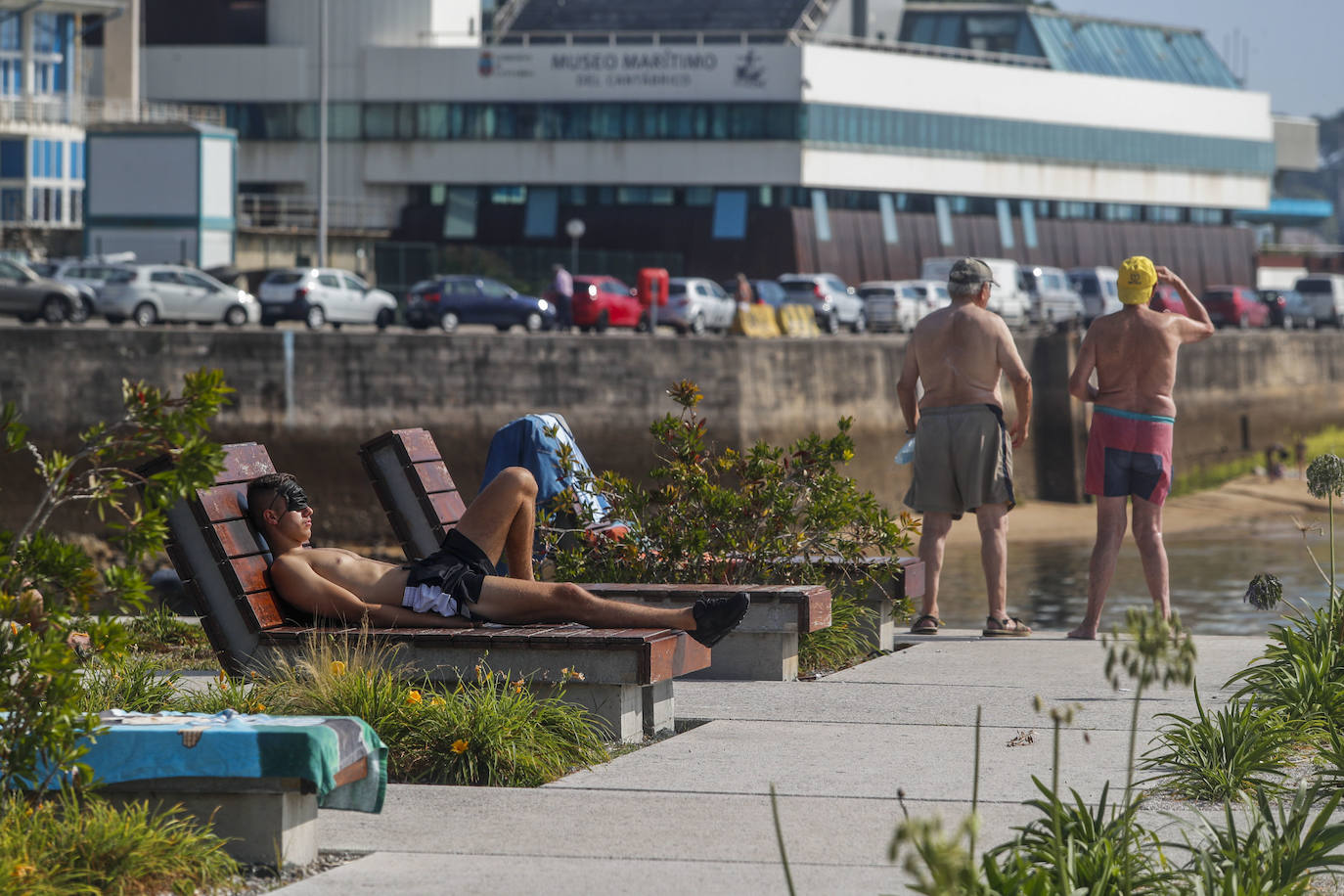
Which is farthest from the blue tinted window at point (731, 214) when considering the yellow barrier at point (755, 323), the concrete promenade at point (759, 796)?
the concrete promenade at point (759, 796)

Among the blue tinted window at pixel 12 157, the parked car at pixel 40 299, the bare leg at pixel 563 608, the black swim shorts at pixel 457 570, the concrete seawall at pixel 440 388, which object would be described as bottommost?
the concrete seawall at pixel 440 388

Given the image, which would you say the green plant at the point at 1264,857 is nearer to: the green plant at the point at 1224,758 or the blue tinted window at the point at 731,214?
the green plant at the point at 1224,758

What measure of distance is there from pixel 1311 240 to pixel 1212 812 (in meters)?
132

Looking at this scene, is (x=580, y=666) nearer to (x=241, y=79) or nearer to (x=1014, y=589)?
(x=1014, y=589)

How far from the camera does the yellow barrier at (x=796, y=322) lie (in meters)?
42.2

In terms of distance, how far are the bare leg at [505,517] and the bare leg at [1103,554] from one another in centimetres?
374

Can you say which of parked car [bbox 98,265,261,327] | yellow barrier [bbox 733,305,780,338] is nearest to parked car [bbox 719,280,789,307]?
yellow barrier [bbox 733,305,780,338]

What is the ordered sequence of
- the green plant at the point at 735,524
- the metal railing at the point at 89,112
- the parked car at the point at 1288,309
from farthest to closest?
1. the metal railing at the point at 89,112
2. the parked car at the point at 1288,309
3. the green plant at the point at 735,524

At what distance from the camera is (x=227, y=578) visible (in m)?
7.18

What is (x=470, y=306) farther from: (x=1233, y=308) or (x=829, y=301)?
(x=1233, y=308)

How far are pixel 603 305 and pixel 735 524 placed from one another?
120 feet

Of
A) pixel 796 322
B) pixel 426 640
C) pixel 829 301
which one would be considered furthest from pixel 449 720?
pixel 829 301

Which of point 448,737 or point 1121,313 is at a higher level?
point 1121,313

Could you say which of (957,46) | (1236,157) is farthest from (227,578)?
(1236,157)
